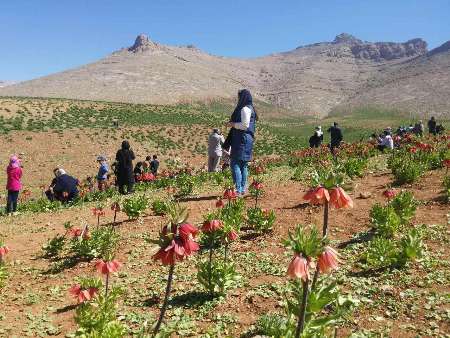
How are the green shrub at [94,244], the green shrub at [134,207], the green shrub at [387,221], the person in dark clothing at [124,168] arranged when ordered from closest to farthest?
the green shrub at [387,221] < the green shrub at [94,244] < the green shrub at [134,207] < the person in dark clothing at [124,168]

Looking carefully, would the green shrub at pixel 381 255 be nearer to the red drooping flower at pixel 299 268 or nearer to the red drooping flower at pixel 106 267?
the red drooping flower at pixel 299 268

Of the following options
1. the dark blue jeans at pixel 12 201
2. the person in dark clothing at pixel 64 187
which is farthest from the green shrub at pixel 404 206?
the dark blue jeans at pixel 12 201

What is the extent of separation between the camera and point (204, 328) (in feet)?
18.5

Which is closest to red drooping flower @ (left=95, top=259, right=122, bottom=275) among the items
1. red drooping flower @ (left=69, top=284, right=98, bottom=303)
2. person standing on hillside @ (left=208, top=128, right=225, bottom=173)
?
red drooping flower @ (left=69, top=284, right=98, bottom=303)

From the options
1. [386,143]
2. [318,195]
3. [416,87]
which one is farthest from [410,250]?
[416,87]

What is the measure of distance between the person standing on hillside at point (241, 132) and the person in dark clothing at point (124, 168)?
5.75m

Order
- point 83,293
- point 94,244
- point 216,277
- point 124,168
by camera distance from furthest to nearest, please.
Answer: point 124,168 < point 94,244 < point 216,277 < point 83,293

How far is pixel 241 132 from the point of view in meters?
10.8

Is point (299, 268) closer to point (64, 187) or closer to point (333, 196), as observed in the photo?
point (333, 196)

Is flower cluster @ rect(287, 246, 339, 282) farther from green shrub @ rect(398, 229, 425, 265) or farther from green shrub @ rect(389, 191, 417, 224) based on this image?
green shrub @ rect(389, 191, 417, 224)

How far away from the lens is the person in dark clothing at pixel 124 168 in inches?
A: 617

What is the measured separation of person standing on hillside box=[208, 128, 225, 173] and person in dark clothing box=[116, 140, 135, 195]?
3.39 metres

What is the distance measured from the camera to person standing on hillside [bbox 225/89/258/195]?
10.6 m

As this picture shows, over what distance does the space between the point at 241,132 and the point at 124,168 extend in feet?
20.8
